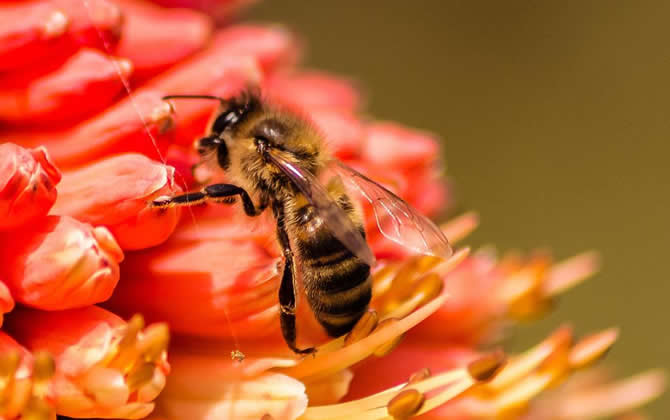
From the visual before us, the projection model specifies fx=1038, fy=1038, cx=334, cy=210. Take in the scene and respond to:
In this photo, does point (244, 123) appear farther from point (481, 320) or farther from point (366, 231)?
point (481, 320)

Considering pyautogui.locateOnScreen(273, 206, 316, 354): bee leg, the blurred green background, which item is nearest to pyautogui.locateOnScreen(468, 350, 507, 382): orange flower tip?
pyautogui.locateOnScreen(273, 206, 316, 354): bee leg

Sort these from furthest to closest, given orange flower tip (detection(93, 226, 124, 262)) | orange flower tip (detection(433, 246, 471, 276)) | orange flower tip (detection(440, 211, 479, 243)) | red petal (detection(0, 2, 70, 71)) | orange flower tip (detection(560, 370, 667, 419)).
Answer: orange flower tip (detection(560, 370, 667, 419)), orange flower tip (detection(440, 211, 479, 243)), orange flower tip (detection(433, 246, 471, 276)), red petal (detection(0, 2, 70, 71)), orange flower tip (detection(93, 226, 124, 262))

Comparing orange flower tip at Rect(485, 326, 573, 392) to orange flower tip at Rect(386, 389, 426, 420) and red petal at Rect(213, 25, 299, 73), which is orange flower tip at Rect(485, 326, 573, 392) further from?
red petal at Rect(213, 25, 299, 73)

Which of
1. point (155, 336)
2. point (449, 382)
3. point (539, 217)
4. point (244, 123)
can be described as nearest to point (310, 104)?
point (244, 123)

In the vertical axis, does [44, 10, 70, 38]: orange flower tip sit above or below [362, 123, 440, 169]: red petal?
below

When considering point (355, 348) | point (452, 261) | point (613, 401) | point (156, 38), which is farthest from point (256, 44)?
point (613, 401)

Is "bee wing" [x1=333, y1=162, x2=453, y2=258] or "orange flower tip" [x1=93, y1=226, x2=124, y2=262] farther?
"bee wing" [x1=333, y1=162, x2=453, y2=258]

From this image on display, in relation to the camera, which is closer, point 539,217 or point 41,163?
point 41,163
